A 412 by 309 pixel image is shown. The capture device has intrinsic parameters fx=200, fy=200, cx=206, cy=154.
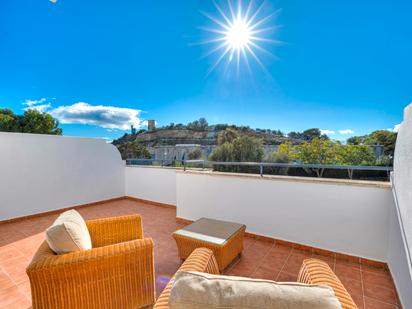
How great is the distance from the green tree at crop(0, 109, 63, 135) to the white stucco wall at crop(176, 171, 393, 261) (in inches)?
572

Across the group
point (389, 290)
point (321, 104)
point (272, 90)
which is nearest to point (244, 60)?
point (272, 90)

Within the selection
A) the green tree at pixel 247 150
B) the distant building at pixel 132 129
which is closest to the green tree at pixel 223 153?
the green tree at pixel 247 150

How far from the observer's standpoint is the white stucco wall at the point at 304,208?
2.37 meters

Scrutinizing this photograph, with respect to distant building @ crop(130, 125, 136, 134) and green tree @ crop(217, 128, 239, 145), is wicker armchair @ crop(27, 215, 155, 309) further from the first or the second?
distant building @ crop(130, 125, 136, 134)

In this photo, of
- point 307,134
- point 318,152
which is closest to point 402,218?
point 318,152

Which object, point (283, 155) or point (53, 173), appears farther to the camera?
point (283, 155)

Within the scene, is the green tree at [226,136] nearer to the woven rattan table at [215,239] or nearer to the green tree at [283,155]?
the green tree at [283,155]

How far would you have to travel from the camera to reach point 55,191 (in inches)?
178

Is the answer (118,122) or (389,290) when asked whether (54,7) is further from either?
(389,290)

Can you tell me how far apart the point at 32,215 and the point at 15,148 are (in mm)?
1413

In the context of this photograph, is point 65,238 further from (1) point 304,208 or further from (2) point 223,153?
(2) point 223,153

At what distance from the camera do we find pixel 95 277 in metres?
1.43

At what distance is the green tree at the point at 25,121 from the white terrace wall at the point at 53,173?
36.9 ft

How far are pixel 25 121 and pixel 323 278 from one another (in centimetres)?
1731
